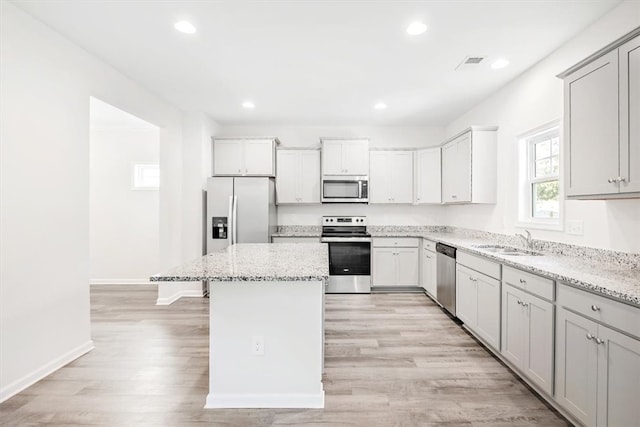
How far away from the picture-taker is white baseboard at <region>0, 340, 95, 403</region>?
2.24m

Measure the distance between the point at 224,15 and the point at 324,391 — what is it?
2.89 m

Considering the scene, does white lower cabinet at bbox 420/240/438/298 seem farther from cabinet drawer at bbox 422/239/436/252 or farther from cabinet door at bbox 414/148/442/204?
cabinet door at bbox 414/148/442/204

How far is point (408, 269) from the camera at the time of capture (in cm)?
510

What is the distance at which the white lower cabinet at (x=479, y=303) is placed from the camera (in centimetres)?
279

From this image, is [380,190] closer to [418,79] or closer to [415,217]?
[415,217]

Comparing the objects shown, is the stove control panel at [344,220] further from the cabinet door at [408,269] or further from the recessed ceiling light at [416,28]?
the recessed ceiling light at [416,28]

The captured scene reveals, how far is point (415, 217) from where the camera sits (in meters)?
5.68

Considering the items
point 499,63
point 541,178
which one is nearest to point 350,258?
point 541,178

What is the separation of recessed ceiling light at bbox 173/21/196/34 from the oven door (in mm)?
3364

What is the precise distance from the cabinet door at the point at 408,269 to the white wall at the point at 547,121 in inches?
36.6

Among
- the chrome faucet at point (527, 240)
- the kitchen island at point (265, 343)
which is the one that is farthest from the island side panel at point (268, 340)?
the chrome faucet at point (527, 240)

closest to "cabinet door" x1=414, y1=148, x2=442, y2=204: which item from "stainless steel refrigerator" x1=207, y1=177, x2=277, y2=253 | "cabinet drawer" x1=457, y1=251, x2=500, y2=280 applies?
"cabinet drawer" x1=457, y1=251, x2=500, y2=280

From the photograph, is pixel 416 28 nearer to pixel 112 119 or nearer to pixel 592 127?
pixel 592 127

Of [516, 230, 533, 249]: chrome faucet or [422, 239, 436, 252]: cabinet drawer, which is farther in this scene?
[422, 239, 436, 252]: cabinet drawer
